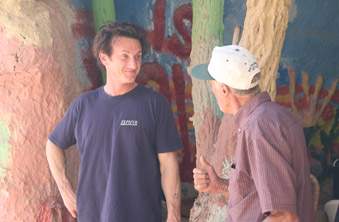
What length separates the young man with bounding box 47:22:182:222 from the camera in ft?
7.93

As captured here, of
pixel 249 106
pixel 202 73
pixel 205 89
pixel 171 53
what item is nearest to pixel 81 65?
pixel 205 89

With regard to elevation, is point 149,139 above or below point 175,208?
above

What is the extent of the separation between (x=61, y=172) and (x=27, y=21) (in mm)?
1271

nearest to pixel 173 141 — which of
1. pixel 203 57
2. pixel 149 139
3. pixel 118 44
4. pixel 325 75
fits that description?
pixel 149 139

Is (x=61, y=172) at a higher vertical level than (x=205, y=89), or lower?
lower

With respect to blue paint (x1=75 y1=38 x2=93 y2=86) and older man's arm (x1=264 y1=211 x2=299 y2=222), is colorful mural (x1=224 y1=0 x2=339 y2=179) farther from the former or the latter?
older man's arm (x1=264 y1=211 x2=299 y2=222)

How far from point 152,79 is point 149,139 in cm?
256

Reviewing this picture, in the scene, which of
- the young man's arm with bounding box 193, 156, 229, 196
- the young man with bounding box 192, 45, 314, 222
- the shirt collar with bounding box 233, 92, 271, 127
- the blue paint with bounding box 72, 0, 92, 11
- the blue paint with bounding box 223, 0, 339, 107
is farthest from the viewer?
the blue paint with bounding box 223, 0, 339, 107

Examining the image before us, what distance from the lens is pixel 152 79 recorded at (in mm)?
4945

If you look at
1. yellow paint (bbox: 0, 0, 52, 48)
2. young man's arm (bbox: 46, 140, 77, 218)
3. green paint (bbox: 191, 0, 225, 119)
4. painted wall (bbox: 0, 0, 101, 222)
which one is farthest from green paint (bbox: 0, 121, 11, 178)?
green paint (bbox: 191, 0, 225, 119)

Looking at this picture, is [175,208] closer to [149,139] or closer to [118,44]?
[149,139]

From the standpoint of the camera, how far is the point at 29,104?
3.31 metres

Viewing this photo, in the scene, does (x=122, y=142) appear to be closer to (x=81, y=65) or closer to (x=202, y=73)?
(x=202, y=73)

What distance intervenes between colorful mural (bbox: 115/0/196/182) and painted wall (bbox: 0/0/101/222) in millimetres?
1542
